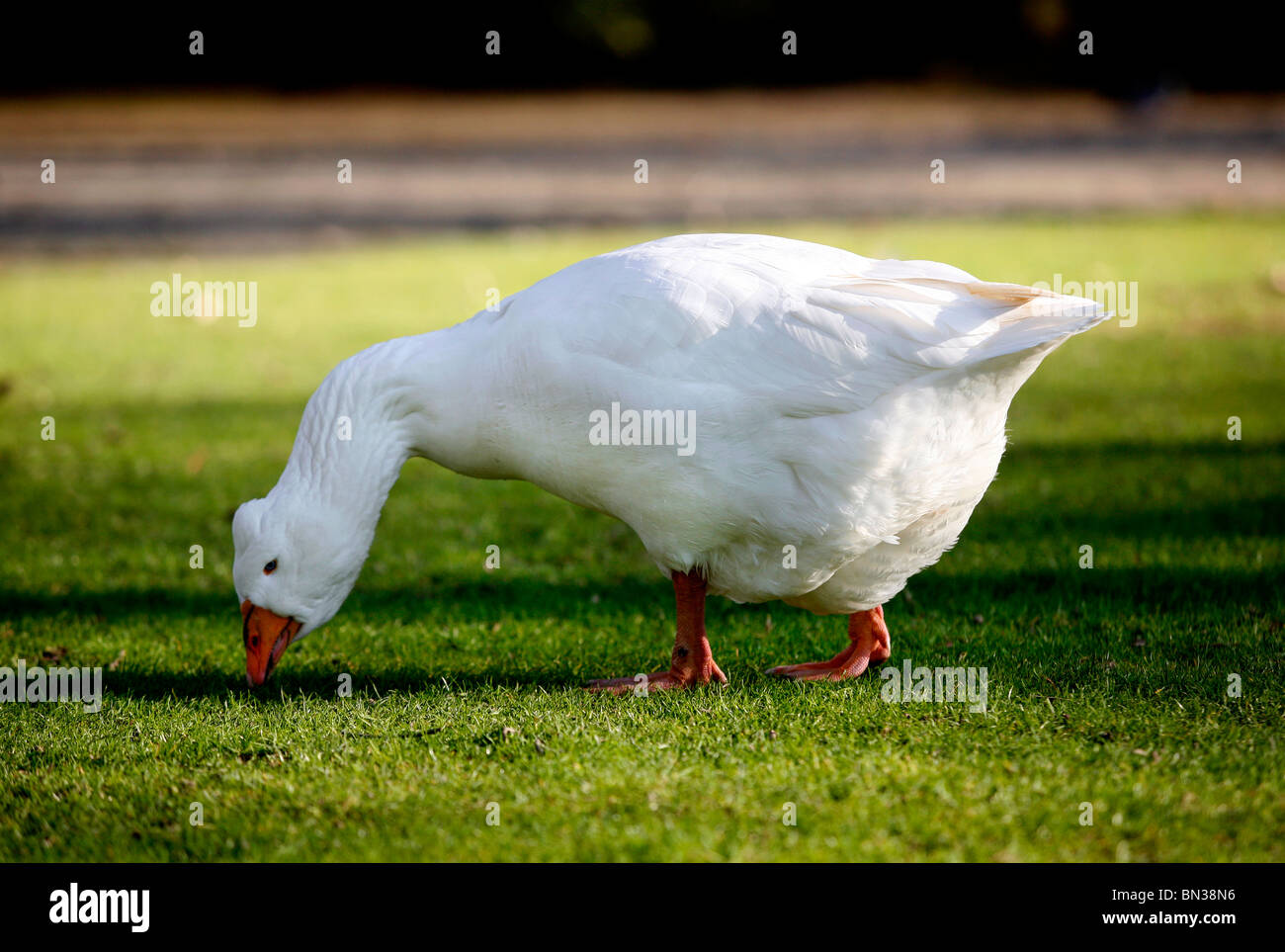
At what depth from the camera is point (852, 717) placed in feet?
15.3

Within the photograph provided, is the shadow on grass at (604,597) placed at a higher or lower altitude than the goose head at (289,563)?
lower

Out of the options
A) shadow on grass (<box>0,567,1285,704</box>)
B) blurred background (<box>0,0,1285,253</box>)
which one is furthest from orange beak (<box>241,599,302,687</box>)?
blurred background (<box>0,0,1285,253</box>)

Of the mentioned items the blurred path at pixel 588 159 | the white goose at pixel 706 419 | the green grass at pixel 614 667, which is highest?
the blurred path at pixel 588 159

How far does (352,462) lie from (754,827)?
204cm

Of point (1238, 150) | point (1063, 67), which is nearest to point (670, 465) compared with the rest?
point (1238, 150)

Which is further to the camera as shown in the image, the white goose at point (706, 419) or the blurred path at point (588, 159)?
the blurred path at point (588, 159)

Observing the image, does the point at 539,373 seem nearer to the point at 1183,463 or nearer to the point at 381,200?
the point at 1183,463

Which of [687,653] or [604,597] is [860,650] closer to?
[687,653]

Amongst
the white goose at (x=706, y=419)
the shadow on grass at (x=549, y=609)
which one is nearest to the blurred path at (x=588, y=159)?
the shadow on grass at (x=549, y=609)

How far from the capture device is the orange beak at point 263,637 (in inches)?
201

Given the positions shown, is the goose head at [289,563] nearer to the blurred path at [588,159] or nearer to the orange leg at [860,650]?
the orange leg at [860,650]

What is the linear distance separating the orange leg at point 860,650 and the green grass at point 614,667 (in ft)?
0.72

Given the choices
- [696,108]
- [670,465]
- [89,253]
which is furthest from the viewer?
[696,108]

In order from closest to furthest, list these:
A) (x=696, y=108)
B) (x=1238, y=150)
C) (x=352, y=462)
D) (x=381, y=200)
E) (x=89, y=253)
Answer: (x=352, y=462), (x=89, y=253), (x=381, y=200), (x=1238, y=150), (x=696, y=108)
